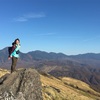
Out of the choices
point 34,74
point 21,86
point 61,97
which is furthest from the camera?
point 61,97

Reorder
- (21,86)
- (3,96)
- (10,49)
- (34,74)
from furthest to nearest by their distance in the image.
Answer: (10,49)
(34,74)
(21,86)
(3,96)

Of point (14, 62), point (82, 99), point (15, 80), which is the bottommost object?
point (82, 99)

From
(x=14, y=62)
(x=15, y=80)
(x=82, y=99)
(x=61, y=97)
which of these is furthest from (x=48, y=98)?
(x=15, y=80)

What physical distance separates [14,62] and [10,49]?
1475mm

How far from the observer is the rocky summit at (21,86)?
19.9 meters

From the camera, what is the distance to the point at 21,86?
20.8 m

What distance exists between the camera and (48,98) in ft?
143

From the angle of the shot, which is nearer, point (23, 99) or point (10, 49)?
point (23, 99)

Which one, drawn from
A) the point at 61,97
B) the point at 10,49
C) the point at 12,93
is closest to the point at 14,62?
the point at 10,49

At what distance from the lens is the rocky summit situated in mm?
19891

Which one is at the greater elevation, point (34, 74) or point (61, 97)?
point (34, 74)

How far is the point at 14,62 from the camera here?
80.6ft

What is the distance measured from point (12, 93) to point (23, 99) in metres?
1.06

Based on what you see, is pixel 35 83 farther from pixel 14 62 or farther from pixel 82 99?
pixel 82 99
